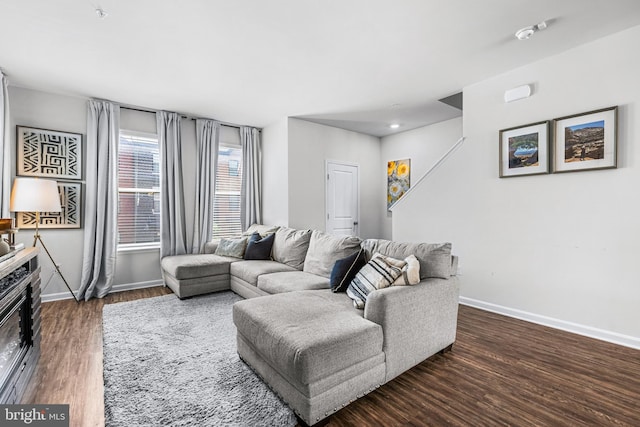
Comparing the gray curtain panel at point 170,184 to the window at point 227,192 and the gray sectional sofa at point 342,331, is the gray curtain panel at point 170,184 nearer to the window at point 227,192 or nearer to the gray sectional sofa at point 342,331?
the window at point 227,192

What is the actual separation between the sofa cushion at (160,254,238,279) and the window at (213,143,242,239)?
102 centimetres

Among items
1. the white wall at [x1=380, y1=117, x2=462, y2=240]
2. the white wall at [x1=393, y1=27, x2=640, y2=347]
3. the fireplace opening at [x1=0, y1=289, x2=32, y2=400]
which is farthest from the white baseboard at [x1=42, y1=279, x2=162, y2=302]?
the white wall at [x1=393, y1=27, x2=640, y2=347]

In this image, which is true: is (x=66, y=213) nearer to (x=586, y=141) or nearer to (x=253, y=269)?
(x=253, y=269)

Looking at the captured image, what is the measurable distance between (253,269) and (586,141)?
3.57m

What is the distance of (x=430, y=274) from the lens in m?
2.30

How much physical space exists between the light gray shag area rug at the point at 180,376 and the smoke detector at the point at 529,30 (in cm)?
329

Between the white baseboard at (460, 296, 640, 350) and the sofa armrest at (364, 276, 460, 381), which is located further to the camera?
the white baseboard at (460, 296, 640, 350)

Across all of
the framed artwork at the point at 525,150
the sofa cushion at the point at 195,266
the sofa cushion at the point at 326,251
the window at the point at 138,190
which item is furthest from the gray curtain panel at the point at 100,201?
the framed artwork at the point at 525,150

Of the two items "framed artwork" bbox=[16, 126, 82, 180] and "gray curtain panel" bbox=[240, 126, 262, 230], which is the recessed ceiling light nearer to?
"framed artwork" bbox=[16, 126, 82, 180]

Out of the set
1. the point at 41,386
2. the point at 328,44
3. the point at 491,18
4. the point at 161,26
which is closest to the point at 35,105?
the point at 161,26

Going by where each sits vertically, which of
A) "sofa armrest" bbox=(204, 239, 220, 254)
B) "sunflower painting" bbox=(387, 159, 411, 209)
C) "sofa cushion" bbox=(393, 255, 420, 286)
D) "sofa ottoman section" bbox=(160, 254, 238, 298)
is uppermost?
"sunflower painting" bbox=(387, 159, 411, 209)

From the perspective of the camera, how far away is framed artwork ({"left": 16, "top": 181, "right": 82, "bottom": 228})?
147 inches

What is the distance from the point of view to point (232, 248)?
4.34 meters

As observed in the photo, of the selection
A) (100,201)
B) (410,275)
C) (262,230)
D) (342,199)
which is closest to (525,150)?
(410,275)
